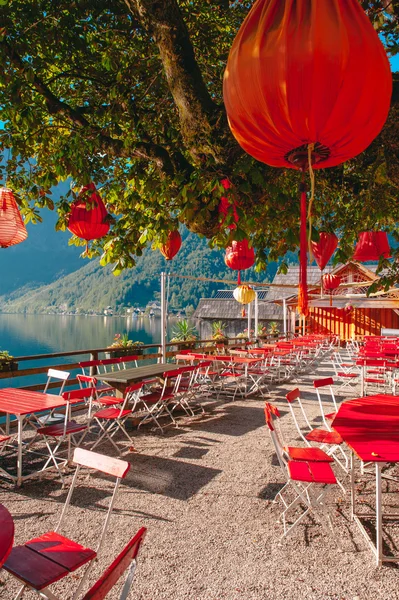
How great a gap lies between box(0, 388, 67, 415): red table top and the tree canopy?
181 cm

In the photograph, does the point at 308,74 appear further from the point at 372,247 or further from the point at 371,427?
the point at 372,247

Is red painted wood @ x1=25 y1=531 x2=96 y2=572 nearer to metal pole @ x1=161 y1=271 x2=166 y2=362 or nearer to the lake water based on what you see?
metal pole @ x1=161 y1=271 x2=166 y2=362

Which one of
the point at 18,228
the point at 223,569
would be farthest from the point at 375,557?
the point at 18,228

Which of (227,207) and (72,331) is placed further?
(72,331)

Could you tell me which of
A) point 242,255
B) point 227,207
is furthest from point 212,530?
point 242,255

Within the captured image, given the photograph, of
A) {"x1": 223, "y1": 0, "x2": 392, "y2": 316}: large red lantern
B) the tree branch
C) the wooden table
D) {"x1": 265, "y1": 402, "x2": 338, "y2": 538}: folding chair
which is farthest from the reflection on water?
{"x1": 223, "y1": 0, "x2": 392, "y2": 316}: large red lantern

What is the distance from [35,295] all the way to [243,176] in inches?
4958

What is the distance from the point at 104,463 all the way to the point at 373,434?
2.12m

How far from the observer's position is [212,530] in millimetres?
3439

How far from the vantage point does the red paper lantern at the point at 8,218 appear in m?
4.07

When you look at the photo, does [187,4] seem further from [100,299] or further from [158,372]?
[100,299]

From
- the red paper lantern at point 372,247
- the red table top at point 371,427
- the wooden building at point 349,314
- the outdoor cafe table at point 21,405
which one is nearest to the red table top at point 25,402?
the outdoor cafe table at point 21,405

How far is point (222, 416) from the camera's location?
7.66m

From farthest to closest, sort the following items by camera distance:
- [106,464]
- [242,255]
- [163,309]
Answer: [163,309] → [242,255] → [106,464]
